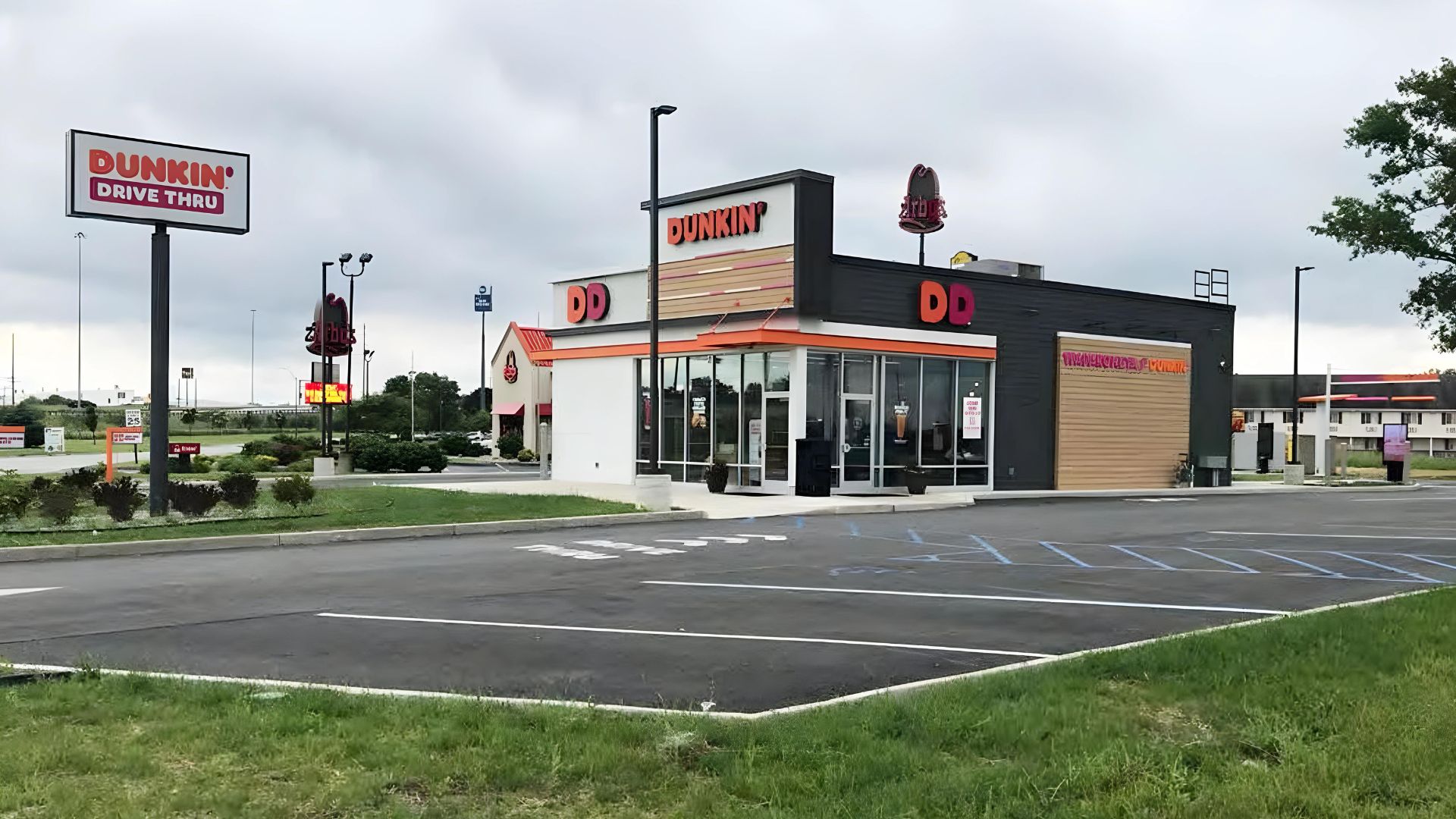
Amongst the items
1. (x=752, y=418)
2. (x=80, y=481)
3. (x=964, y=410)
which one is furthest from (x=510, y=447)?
(x=80, y=481)

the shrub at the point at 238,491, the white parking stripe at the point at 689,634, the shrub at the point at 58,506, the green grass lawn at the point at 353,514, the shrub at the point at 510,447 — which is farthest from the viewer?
the shrub at the point at 510,447

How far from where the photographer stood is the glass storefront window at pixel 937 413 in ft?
95.1

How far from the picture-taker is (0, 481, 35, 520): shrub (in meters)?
17.1

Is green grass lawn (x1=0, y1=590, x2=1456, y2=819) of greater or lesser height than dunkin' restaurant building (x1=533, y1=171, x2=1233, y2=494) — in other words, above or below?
below

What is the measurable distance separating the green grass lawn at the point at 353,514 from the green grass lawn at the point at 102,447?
18303mm

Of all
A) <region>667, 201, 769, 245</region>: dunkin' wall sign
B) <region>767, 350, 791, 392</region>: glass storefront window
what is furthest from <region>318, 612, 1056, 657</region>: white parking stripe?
<region>667, 201, 769, 245</region>: dunkin' wall sign

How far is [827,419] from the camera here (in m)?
27.2

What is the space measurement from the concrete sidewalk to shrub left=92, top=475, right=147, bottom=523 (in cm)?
789

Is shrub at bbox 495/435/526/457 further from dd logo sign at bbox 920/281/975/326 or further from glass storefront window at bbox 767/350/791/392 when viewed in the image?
dd logo sign at bbox 920/281/975/326

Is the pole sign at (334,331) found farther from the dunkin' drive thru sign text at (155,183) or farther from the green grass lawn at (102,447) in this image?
the dunkin' drive thru sign text at (155,183)

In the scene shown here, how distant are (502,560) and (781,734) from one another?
9.23 metres

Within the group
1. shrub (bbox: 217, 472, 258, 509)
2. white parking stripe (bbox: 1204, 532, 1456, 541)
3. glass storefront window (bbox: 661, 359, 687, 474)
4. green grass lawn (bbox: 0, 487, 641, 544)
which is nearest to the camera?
green grass lawn (bbox: 0, 487, 641, 544)

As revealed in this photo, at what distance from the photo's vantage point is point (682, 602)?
432 inches

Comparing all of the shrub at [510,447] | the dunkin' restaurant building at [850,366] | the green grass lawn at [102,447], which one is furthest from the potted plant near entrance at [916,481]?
the shrub at [510,447]
